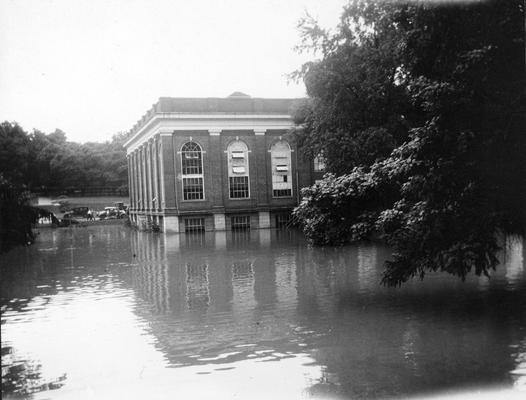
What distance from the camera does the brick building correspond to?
3556cm

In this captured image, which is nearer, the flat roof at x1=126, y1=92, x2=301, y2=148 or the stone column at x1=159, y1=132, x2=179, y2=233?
the stone column at x1=159, y1=132, x2=179, y2=233

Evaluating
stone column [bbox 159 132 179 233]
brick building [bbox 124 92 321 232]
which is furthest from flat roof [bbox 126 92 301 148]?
stone column [bbox 159 132 179 233]

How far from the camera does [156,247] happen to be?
2631 cm

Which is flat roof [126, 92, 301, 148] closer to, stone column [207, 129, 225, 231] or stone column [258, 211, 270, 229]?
stone column [207, 129, 225, 231]

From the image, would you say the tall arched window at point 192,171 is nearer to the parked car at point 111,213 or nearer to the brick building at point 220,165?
the brick building at point 220,165

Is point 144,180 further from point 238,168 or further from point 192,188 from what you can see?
point 238,168

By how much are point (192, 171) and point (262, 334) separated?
28.9 m

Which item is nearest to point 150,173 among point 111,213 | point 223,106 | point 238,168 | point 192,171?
point 192,171

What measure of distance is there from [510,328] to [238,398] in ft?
16.0

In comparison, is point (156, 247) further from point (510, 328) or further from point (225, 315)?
point (510, 328)

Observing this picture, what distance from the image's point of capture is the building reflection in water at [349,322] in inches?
260

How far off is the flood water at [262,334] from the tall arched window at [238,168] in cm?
2144

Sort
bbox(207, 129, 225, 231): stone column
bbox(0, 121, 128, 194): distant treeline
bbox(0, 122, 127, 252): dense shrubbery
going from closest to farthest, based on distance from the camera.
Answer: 1. bbox(0, 122, 127, 252): dense shrubbery
2. bbox(0, 121, 128, 194): distant treeline
3. bbox(207, 129, 225, 231): stone column

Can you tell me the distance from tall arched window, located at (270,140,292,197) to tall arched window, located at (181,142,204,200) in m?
5.35
